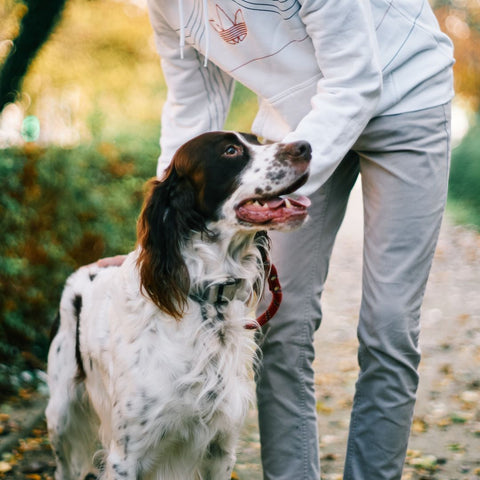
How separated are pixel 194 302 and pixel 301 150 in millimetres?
605

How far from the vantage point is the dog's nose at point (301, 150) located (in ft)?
6.89

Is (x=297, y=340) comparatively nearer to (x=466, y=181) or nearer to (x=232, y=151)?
(x=232, y=151)

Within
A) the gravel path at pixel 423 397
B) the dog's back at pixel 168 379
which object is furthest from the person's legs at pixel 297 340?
the gravel path at pixel 423 397

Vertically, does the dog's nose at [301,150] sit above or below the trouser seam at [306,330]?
above

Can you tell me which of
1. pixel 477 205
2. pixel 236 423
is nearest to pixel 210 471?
pixel 236 423

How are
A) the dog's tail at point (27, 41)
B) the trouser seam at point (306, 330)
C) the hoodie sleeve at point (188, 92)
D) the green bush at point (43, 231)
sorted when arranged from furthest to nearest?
1. the dog's tail at point (27, 41)
2. the green bush at point (43, 231)
3. the hoodie sleeve at point (188, 92)
4. the trouser seam at point (306, 330)

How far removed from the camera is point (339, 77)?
2109 mm

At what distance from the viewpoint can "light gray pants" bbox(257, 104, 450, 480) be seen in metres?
2.29

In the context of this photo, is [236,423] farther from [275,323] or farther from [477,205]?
[477,205]

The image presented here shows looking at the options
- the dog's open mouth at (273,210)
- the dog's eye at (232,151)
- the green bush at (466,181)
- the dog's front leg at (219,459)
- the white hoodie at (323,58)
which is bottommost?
the green bush at (466,181)

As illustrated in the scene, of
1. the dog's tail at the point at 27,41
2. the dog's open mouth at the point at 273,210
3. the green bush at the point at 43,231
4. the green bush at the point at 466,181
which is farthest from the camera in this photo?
the green bush at the point at 466,181

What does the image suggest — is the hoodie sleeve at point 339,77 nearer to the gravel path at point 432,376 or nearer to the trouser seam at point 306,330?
the trouser seam at point 306,330

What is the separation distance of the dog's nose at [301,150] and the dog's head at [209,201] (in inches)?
0.9

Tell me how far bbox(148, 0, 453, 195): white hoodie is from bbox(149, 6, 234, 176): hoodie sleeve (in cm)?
11
